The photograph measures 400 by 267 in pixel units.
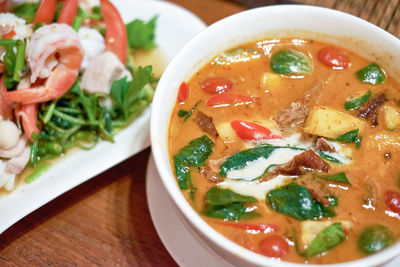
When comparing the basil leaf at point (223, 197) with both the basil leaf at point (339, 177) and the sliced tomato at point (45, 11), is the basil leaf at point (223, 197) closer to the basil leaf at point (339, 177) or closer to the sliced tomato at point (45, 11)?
the basil leaf at point (339, 177)

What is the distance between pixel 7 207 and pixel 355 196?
6.25ft

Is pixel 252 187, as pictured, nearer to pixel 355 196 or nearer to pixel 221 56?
pixel 355 196

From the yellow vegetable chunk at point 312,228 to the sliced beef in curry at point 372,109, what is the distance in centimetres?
60

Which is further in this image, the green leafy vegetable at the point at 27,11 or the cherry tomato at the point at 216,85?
the green leafy vegetable at the point at 27,11

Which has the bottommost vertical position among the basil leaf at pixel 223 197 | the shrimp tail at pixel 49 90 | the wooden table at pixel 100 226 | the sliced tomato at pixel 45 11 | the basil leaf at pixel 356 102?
the wooden table at pixel 100 226

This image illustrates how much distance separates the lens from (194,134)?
7.20 feet

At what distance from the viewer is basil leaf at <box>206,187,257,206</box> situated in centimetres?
189

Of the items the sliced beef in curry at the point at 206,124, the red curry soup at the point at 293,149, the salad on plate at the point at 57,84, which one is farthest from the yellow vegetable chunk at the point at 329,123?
the salad on plate at the point at 57,84

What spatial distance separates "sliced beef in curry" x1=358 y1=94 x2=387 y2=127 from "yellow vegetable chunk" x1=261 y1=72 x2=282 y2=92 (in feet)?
1.49

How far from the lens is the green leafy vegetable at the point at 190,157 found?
2025 mm

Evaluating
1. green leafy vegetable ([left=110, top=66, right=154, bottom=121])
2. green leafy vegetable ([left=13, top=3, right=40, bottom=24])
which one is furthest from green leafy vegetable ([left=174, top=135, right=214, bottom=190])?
green leafy vegetable ([left=13, top=3, right=40, bottom=24])

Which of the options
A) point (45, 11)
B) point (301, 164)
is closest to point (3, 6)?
point (45, 11)

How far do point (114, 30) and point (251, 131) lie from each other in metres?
1.59

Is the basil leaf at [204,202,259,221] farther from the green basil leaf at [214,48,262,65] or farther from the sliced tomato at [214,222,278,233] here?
the green basil leaf at [214,48,262,65]
